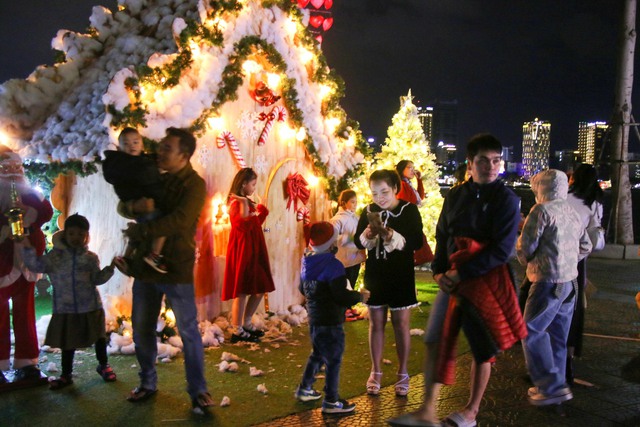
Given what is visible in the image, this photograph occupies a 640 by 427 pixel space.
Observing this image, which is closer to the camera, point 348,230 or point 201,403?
point 201,403

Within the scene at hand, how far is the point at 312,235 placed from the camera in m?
4.53

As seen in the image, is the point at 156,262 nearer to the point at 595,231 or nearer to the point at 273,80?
the point at 273,80

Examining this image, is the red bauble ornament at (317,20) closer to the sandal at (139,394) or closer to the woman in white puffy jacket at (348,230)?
the woman in white puffy jacket at (348,230)

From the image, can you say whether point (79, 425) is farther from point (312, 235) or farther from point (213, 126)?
point (213, 126)

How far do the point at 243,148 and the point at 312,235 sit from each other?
317 cm

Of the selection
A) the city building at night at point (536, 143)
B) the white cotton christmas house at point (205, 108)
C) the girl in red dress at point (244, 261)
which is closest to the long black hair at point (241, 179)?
the girl in red dress at point (244, 261)

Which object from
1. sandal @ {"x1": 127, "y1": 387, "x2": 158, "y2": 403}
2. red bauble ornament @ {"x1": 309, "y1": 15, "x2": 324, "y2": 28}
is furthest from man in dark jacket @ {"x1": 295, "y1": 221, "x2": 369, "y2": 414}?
red bauble ornament @ {"x1": 309, "y1": 15, "x2": 324, "y2": 28}

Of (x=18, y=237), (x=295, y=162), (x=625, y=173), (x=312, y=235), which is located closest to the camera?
(x=312, y=235)

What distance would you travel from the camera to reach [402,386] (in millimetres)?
4957

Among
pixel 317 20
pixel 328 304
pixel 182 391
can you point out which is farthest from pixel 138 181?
pixel 317 20

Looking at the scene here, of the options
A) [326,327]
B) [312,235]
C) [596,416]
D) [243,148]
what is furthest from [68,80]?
[596,416]

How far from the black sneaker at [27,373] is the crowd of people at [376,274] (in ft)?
0.04

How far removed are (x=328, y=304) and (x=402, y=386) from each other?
112 centimetres

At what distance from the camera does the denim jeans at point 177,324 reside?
4.50 meters
